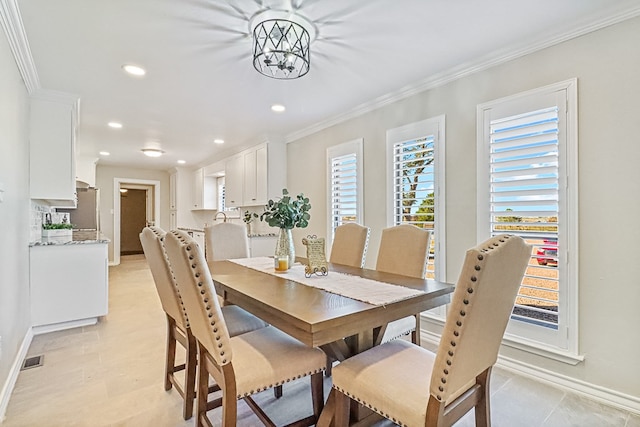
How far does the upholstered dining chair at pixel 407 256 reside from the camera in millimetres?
2127

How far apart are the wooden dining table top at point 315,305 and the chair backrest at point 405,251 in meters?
0.27

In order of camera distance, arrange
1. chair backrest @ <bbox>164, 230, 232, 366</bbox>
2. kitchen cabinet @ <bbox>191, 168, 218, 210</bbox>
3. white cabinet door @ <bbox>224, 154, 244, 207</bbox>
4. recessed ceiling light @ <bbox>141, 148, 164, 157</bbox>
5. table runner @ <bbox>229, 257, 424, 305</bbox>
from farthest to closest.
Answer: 1. kitchen cabinet @ <bbox>191, 168, 218, 210</bbox>
2. recessed ceiling light @ <bbox>141, 148, 164, 157</bbox>
3. white cabinet door @ <bbox>224, 154, 244, 207</bbox>
4. table runner @ <bbox>229, 257, 424, 305</bbox>
5. chair backrest @ <bbox>164, 230, 232, 366</bbox>

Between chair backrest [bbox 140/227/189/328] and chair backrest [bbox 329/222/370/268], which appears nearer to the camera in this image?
chair backrest [bbox 140/227/189/328]

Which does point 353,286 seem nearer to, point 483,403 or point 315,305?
point 315,305

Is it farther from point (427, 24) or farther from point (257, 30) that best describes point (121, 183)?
point (427, 24)

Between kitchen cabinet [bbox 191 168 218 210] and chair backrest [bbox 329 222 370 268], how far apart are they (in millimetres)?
5118

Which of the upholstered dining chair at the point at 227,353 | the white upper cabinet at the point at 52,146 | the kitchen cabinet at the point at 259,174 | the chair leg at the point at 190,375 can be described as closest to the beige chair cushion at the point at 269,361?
the upholstered dining chair at the point at 227,353

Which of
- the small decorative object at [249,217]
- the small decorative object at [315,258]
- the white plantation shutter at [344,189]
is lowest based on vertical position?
the small decorative object at [315,258]

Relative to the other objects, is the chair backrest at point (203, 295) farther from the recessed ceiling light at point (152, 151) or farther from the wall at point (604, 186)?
the recessed ceiling light at point (152, 151)

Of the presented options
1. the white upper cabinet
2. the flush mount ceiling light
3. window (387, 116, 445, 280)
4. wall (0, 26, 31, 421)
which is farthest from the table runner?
the white upper cabinet

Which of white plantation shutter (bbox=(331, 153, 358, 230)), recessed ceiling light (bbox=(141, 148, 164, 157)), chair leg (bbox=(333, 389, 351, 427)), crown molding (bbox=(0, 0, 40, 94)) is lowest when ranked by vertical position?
chair leg (bbox=(333, 389, 351, 427))

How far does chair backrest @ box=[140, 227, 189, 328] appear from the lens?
1.70 meters

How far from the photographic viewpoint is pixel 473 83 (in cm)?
263

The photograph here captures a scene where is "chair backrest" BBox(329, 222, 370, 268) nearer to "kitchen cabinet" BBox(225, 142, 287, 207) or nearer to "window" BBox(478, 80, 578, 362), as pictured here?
"window" BBox(478, 80, 578, 362)
